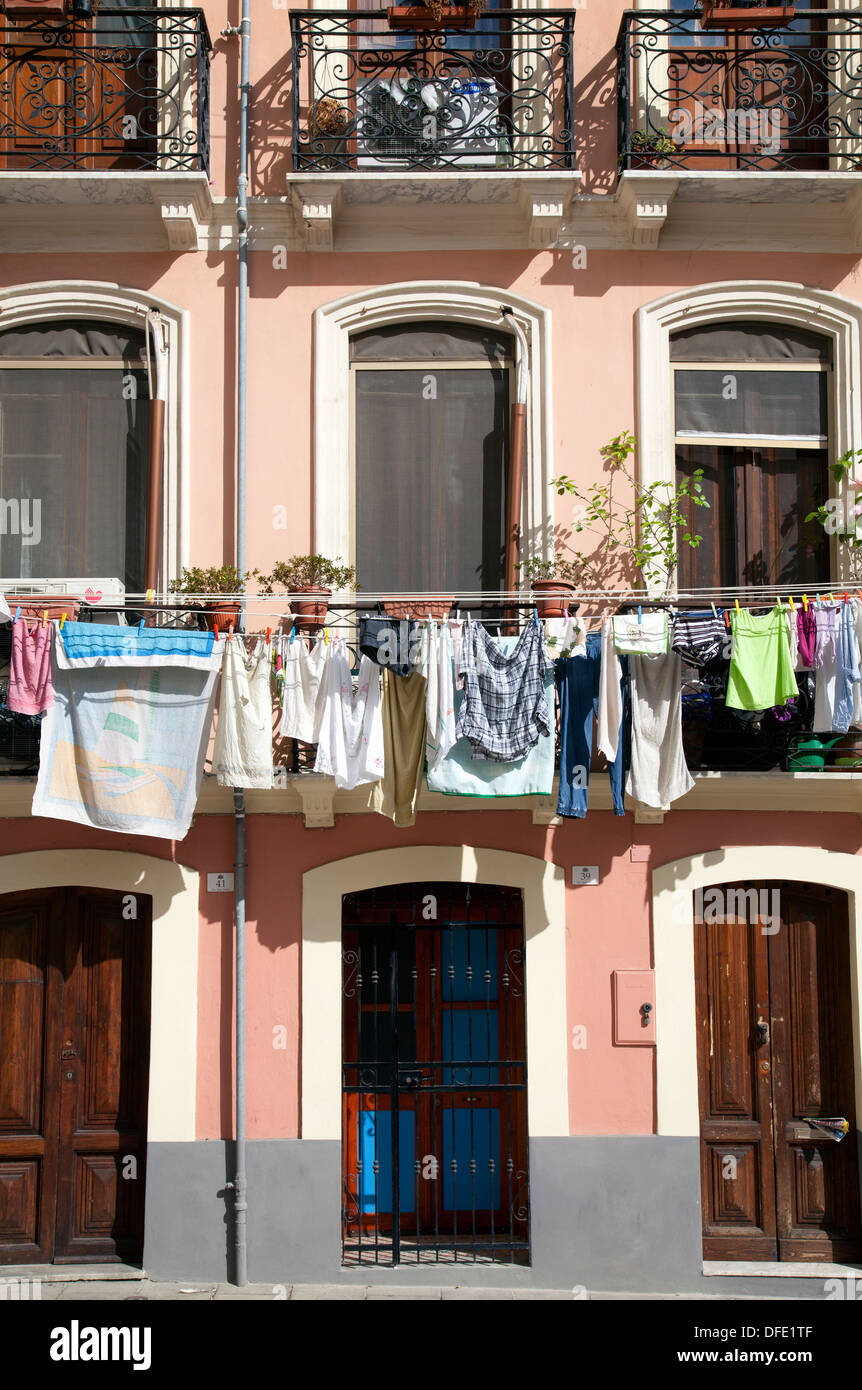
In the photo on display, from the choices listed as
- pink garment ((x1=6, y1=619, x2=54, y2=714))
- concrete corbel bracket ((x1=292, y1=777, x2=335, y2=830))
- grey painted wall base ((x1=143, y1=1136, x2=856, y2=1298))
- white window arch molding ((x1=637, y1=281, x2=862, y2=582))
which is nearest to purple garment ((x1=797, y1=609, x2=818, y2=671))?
white window arch molding ((x1=637, y1=281, x2=862, y2=582))

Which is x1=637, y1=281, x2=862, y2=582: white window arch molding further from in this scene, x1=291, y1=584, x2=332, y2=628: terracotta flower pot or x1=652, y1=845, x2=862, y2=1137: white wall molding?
x1=291, y1=584, x2=332, y2=628: terracotta flower pot

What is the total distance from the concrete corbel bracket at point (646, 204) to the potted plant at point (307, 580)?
11.8ft

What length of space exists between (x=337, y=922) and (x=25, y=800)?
250cm

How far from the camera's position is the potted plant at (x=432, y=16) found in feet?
32.1

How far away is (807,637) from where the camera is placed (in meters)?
8.34

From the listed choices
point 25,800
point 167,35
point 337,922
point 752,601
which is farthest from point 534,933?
point 167,35

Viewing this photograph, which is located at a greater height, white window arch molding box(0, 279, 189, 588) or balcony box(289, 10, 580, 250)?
balcony box(289, 10, 580, 250)

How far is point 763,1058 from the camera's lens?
9.19 m

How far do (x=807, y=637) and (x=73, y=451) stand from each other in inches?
233

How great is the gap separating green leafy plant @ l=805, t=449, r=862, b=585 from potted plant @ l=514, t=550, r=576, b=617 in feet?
6.59

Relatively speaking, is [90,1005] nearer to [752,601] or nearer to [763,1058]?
[763,1058]

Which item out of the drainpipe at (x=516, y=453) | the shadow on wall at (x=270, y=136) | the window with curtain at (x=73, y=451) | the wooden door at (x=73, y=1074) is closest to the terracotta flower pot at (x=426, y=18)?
the shadow on wall at (x=270, y=136)

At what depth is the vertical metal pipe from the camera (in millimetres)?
8664

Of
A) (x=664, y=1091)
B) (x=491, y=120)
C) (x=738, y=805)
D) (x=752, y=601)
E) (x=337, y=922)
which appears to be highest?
(x=491, y=120)
